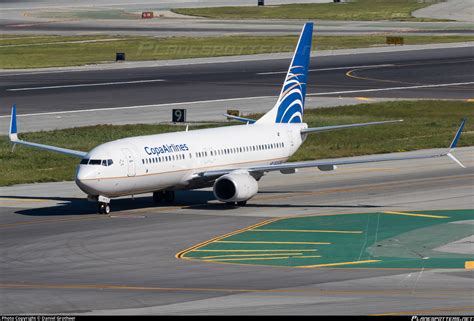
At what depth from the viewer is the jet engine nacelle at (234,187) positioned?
6059 centimetres

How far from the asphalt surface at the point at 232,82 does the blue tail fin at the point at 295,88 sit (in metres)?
41.5

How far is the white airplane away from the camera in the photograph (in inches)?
2283

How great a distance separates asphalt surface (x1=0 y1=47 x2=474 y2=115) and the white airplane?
43.5 metres

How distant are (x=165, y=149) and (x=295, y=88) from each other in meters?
12.7

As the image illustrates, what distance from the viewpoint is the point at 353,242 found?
52062 mm

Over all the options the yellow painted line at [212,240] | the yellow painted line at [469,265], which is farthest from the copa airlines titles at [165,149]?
the yellow painted line at [469,265]

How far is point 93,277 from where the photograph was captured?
149ft

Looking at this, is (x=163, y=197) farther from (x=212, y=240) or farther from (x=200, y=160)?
(x=212, y=240)

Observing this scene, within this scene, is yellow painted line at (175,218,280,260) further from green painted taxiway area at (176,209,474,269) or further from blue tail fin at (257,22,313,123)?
blue tail fin at (257,22,313,123)

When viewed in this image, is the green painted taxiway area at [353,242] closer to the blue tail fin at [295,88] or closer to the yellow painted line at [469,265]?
the yellow painted line at [469,265]

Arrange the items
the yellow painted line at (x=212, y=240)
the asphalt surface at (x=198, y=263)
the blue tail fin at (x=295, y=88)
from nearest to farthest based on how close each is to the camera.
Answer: the asphalt surface at (x=198, y=263), the yellow painted line at (x=212, y=240), the blue tail fin at (x=295, y=88)

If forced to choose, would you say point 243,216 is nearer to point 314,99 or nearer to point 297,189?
point 297,189

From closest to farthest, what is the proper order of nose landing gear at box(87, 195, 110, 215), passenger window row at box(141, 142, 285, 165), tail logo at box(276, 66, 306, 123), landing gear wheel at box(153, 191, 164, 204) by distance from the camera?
1. nose landing gear at box(87, 195, 110, 215)
2. passenger window row at box(141, 142, 285, 165)
3. landing gear wheel at box(153, 191, 164, 204)
4. tail logo at box(276, 66, 306, 123)

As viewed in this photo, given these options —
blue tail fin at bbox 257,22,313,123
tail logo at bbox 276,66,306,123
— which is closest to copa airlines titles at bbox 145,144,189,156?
blue tail fin at bbox 257,22,313,123
